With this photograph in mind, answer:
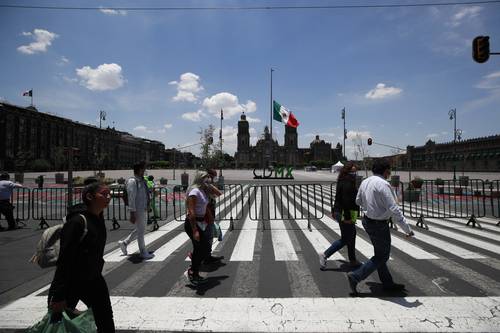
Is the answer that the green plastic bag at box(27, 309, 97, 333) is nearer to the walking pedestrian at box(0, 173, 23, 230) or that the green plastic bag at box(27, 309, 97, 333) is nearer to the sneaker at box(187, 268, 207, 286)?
Answer: the sneaker at box(187, 268, 207, 286)

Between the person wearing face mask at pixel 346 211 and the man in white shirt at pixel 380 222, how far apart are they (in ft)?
2.99

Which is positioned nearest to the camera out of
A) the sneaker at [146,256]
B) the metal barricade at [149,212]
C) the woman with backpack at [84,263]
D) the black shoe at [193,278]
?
the woman with backpack at [84,263]

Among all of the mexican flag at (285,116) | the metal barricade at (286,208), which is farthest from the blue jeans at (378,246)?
the mexican flag at (285,116)

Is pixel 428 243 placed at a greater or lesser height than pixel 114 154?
lesser

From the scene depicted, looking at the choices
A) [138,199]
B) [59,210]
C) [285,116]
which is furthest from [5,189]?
[285,116]

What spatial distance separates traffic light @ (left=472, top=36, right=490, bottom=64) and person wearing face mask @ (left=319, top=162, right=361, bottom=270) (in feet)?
29.9

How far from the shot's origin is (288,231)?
27.4ft

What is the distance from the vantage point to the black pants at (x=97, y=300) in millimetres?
2496

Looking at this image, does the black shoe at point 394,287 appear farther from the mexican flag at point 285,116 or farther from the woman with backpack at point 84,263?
the mexican flag at point 285,116

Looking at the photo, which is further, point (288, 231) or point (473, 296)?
point (288, 231)

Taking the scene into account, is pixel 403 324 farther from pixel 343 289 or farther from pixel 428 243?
pixel 428 243

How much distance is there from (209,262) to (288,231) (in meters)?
3.26

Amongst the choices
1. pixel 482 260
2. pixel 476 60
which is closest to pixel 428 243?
pixel 482 260

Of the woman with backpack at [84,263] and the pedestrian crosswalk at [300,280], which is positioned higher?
the woman with backpack at [84,263]
